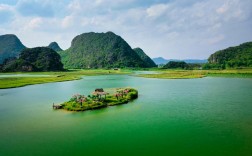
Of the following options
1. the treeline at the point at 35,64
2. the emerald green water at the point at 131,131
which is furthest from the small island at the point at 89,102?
the treeline at the point at 35,64

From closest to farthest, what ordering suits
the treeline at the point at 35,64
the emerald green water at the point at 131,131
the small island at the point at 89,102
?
the emerald green water at the point at 131,131 < the small island at the point at 89,102 < the treeline at the point at 35,64

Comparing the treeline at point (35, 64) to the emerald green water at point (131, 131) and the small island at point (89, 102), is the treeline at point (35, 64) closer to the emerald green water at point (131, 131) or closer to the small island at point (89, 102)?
the small island at point (89, 102)

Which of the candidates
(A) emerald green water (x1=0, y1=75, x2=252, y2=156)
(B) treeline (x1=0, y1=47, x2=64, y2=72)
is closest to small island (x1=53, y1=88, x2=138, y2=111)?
(A) emerald green water (x1=0, y1=75, x2=252, y2=156)

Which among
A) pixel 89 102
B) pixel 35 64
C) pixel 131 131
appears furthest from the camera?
pixel 35 64

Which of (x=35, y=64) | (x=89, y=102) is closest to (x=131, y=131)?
(x=89, y=102)

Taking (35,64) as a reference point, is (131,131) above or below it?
below

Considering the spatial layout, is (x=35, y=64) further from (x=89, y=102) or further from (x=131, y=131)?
(x=131, y=131)

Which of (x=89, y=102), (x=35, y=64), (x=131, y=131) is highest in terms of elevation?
(x=35, y=64)

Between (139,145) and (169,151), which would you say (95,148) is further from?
(169,151)

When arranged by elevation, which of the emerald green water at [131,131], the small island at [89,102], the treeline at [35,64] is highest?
the treeline at [35,64]

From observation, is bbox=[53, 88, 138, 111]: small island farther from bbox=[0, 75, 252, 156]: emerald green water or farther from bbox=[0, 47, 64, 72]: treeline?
bbox=[0, 47, 64, 72]: treeline

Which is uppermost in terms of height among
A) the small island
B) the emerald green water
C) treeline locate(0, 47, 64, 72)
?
treeline locate(0, 47, 64, 72)
